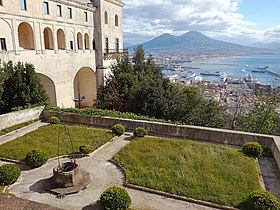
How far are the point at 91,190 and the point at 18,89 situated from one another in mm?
12313

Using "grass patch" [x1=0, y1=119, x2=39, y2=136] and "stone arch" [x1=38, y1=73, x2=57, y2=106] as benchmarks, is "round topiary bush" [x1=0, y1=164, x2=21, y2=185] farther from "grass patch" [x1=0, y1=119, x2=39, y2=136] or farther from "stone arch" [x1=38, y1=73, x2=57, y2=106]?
"stone arch" [x1=38, y1=73, x2=57, y2=106]

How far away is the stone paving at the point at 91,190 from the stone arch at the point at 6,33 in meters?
13.1

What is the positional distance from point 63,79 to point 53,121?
10685 mm

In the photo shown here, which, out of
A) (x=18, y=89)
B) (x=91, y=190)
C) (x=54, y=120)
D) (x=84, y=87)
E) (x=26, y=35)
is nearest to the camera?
(x=91, y=190)

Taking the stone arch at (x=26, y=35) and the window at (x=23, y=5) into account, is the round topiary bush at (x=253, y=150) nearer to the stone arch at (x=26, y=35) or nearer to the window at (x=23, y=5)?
the stone arch at (x=26, y=35)

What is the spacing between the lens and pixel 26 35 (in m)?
22.7

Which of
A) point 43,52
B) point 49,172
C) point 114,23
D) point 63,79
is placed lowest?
point 49,172

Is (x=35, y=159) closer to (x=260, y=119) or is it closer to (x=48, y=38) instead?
(x=260, y=119)

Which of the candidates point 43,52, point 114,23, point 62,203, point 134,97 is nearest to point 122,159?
Result: point 62,203

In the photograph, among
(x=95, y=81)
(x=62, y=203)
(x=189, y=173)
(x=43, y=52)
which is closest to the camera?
(x=62, y=203)

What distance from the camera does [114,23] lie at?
108ft

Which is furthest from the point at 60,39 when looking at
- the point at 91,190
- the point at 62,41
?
the point at 91,190

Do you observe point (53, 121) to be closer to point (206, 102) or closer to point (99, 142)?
point (99, 142)

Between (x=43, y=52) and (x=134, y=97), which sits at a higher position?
(x=43, y=52)
